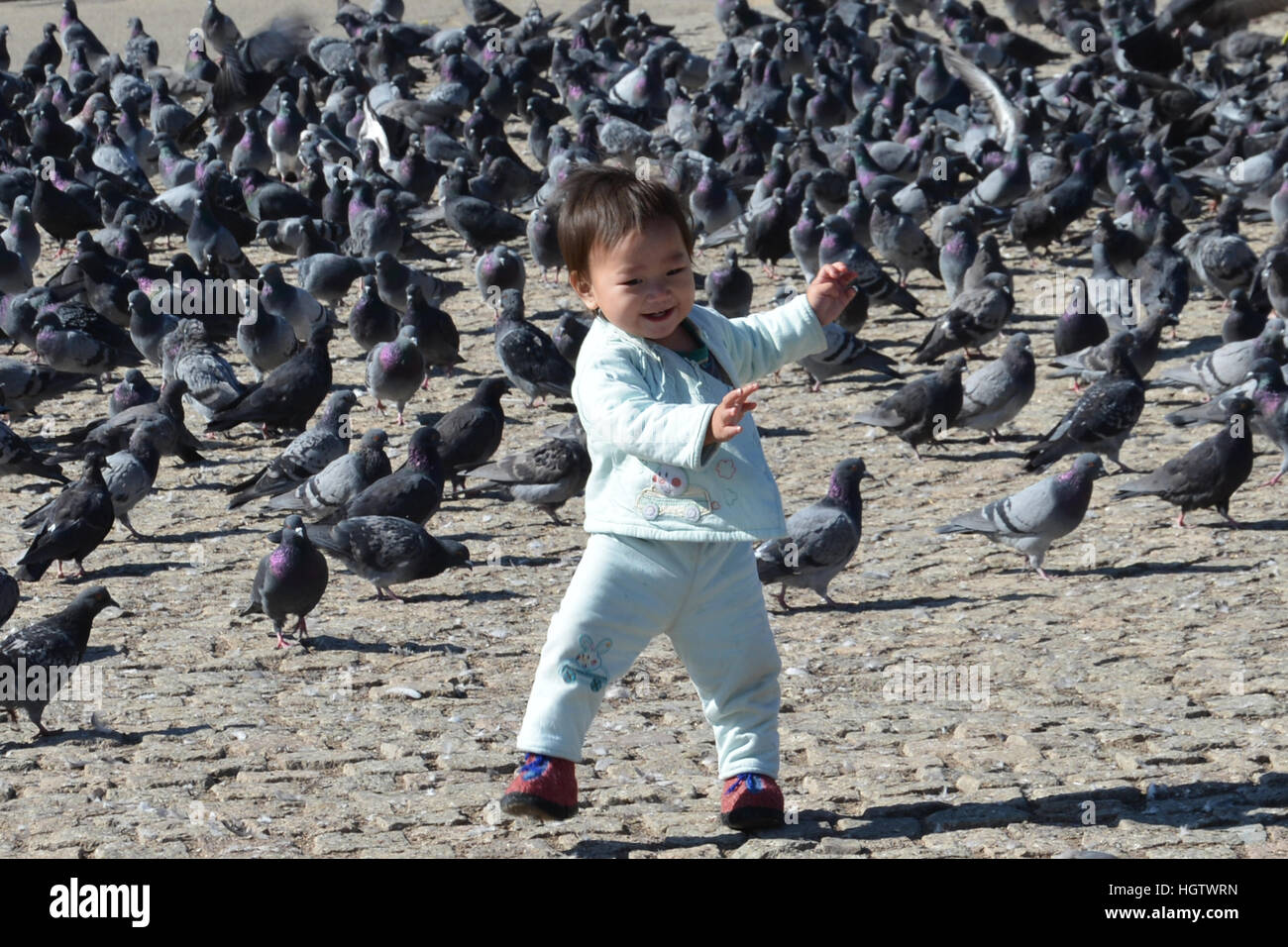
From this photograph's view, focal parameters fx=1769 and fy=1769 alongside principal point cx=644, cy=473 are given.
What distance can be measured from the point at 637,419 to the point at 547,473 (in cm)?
625

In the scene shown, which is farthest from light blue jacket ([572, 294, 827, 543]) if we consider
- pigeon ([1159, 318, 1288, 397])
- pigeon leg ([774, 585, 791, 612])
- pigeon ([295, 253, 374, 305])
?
pigeon ([295, 253, 374, 305])

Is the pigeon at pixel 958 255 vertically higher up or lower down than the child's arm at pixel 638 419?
higher up

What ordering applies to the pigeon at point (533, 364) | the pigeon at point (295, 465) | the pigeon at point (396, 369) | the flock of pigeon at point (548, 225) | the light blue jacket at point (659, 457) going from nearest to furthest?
the light blue jacket at point (659, 457) → the flock of pigeon at point (548, 225) → the pigeon at point (295, 465) → the pigeon at point (396, 369) → the pigeon at point (533, 364)

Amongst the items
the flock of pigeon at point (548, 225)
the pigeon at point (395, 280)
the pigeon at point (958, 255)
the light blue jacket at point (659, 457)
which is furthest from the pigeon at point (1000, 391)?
the light blue jacket at point (659, 457)

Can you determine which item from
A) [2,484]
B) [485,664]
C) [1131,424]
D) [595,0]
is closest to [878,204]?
[1131,424]

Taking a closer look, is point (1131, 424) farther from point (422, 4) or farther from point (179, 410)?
→ point (422, 4)

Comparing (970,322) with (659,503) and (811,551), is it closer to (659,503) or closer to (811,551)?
(811,551)

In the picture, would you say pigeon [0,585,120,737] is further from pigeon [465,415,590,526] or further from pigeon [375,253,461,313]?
pigeon [375,253,461,313]

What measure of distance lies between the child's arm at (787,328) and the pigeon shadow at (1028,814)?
1537 millimetres

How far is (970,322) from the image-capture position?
14750mm

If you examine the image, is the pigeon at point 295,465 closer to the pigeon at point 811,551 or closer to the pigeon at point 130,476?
the pigeon at point 130,476

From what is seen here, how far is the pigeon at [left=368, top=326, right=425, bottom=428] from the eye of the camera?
44.5ft

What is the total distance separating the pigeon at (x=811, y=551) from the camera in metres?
9.64

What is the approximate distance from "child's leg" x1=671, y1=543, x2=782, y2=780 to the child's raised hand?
2.24 feet
